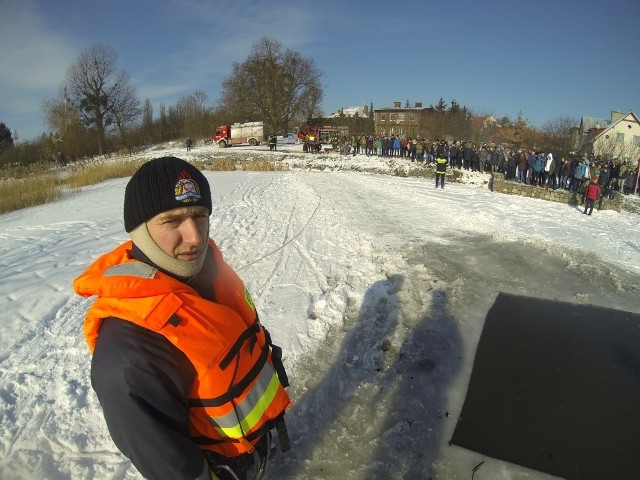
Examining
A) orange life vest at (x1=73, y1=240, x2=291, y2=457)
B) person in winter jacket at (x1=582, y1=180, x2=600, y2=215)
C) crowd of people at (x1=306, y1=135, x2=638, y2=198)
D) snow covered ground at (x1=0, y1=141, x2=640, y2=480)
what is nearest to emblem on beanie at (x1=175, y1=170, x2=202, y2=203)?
orange life vest at (x1=73, y1=240, x2=291, y2=457)

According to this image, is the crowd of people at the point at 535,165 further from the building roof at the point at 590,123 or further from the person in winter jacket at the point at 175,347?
the building roof at the point at 590,123

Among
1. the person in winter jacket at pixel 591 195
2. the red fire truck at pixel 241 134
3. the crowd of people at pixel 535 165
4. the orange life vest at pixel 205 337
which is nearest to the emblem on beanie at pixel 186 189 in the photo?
the orange life vest at pixel 205 337

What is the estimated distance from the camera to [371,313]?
539 centimetres

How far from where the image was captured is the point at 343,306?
5.57 metres

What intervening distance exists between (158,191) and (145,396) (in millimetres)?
827

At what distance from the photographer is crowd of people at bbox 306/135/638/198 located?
15820mm

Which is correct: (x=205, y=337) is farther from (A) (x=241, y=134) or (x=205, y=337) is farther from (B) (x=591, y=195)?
(A) (x=241, y=134)

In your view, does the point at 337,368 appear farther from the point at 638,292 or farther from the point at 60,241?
the point at 60,241

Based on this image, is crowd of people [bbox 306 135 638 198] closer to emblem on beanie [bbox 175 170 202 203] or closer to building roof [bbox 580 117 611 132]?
emblem on beanie [bbox 175 170 202 203]

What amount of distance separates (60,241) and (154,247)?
731 cm

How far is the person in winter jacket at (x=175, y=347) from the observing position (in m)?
1.32

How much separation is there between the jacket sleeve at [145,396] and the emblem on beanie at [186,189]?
22.9 inches

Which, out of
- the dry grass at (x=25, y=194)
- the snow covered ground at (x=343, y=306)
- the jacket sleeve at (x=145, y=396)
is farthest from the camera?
the dry grass at (x=25, y=194)

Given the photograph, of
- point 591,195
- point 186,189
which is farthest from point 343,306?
point 591,195
